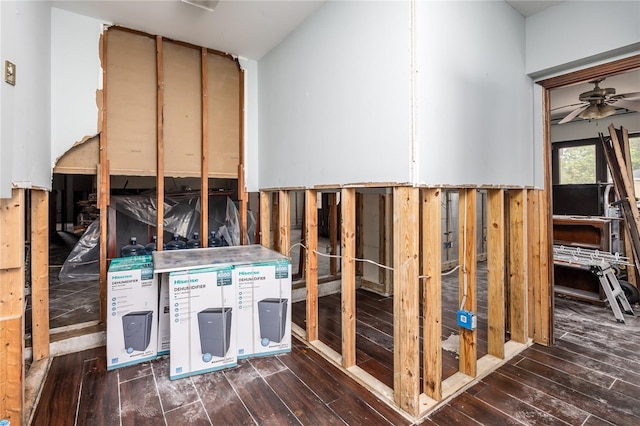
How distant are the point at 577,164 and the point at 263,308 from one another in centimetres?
657

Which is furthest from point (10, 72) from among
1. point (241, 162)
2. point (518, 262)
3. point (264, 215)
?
point (518, 262)

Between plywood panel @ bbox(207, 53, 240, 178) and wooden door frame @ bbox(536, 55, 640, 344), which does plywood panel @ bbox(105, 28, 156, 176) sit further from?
wooden door frame @ bbox(536, 55, 640, 344)

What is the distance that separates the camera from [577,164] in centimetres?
610

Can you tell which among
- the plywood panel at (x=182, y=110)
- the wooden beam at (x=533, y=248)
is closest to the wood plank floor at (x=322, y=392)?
the wooden beam at (x=533, y=248)

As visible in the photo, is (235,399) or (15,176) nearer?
(15,176)

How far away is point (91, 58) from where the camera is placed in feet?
9.30

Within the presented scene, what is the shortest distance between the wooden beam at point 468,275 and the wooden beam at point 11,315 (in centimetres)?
277

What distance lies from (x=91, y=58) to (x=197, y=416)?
3021mm

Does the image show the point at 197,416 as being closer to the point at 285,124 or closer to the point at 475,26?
the point at 285,124

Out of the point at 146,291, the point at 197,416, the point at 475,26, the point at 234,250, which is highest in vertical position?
the point at 475,26

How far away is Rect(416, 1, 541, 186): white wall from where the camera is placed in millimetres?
1951

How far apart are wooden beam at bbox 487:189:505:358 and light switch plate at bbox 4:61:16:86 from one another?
3.14 m

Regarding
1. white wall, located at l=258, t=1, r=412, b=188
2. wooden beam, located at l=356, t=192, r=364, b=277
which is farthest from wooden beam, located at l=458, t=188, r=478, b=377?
wooden beam, located at l=356, t=192, r=364, b=277

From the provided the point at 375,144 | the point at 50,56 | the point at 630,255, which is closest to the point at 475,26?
the point at 375,144
